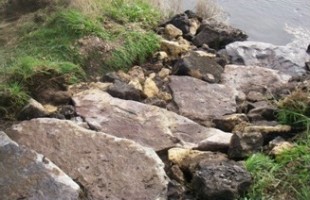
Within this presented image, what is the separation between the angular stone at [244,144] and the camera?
11.3ft

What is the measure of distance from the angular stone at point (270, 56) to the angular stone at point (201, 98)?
93 centimetres

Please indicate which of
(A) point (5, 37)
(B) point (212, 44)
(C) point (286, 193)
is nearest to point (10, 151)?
(C) point (286, 193)

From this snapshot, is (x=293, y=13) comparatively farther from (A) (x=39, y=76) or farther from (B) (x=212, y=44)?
(A) (x=39, y=76)

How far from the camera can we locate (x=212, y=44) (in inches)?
226

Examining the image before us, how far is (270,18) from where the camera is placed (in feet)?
22.9

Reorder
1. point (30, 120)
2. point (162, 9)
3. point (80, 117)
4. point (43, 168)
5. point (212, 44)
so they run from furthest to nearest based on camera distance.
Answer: point (162, 9) < point (212, 44) < point (80, 117) < point (30, 120) < point (43, 168)

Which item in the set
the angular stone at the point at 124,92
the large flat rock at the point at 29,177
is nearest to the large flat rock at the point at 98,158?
the large flat rock at the point at 29,177

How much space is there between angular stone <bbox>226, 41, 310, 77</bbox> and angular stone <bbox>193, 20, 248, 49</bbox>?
0.19 m

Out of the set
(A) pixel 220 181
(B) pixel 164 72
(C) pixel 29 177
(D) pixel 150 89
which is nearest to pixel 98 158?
(C) pixel 29 177

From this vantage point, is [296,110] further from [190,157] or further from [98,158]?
[98,158]

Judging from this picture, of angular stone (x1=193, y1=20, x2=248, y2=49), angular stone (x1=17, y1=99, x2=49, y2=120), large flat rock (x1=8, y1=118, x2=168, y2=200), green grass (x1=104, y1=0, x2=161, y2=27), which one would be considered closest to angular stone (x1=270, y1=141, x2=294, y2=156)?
large flat rock (x1=8, y1=118, x2=168, y2=200)

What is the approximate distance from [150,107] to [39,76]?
892 mm

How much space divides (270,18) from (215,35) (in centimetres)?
153

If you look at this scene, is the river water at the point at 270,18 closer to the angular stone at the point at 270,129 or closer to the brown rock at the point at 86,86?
the brown rock at the point at 86,86
